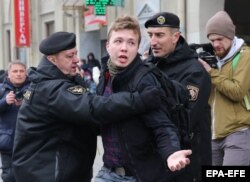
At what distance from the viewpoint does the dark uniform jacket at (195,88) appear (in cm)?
396

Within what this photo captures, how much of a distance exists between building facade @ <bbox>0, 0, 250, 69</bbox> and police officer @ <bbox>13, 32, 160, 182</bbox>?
12.7 feet

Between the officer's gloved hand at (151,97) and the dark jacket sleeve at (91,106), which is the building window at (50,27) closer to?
the dark jacket sleeve at (91,106)

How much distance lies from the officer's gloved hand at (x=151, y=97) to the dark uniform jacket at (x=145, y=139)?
42 mm

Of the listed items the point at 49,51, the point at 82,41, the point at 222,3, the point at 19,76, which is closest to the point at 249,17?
the point at 222,3

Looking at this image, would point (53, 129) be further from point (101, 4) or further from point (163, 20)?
point (101, 4)

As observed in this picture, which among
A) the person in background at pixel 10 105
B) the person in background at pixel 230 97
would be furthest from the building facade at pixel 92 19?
the person in background at pixel 230 97

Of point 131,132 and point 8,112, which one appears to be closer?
point 131,132

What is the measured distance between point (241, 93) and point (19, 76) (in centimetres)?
299

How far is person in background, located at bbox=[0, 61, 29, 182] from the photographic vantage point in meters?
A: 6.63

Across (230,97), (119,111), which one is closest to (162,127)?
(119,111)

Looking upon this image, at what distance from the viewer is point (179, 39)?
4.16 m

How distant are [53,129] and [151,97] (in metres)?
0.77

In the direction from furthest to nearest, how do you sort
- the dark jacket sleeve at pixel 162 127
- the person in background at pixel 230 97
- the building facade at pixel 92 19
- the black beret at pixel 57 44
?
the building facade at pixel 92 19 → the person in background at pixel 230 97 → the black beret at pixel 57 44 → the dark jacket sleeve at pixel 162 127

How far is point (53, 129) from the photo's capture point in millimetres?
3711
